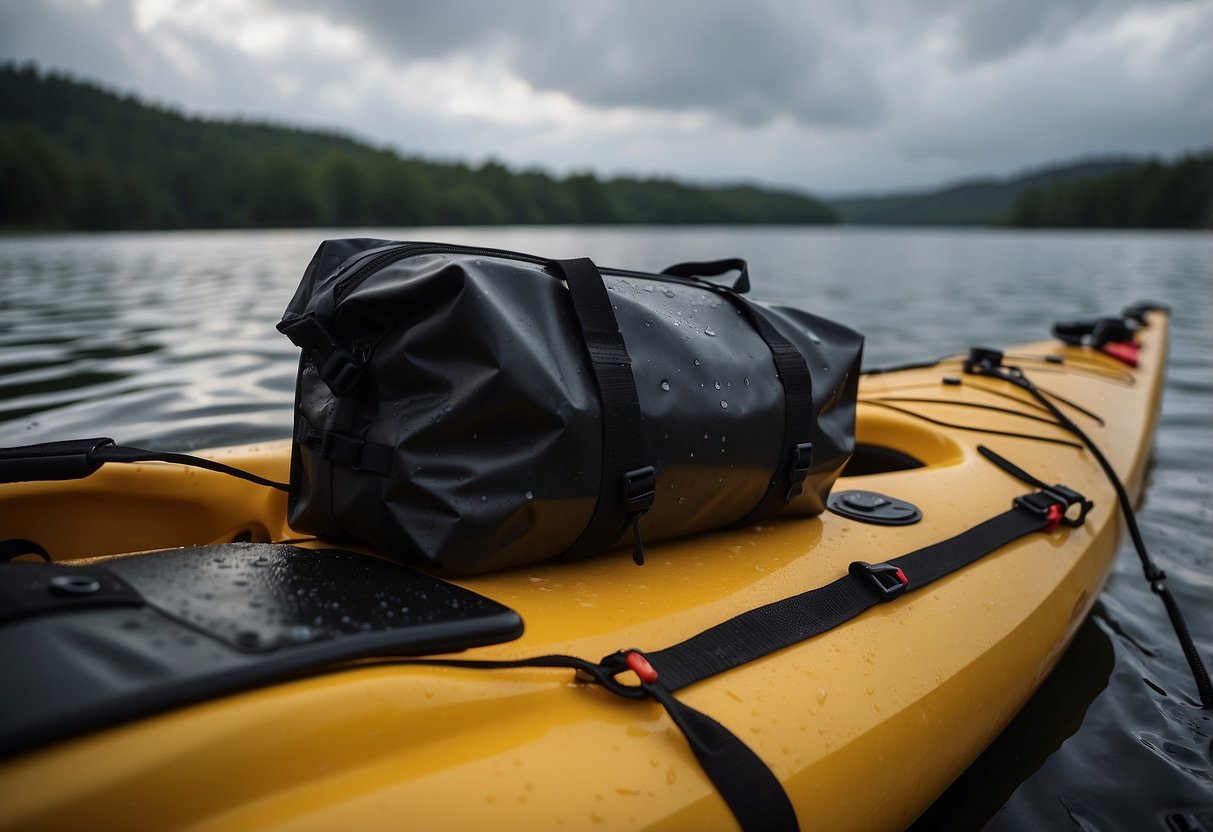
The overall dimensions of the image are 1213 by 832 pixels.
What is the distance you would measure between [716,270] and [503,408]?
0.92 metres

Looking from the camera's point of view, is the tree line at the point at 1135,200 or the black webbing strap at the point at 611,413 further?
the tree line at the point at 1135,200

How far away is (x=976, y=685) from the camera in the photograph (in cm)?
166

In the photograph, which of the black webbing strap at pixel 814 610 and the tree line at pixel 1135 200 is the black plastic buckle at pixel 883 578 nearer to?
the black webbing strap at pixel 814 610

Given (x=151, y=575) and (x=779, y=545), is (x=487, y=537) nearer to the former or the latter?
(x=151, y=575)

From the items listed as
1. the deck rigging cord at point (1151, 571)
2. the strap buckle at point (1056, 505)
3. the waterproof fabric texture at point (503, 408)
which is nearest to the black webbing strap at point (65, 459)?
the waterproof fabric texture at point (503, 408)

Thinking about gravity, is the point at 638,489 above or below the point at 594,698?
above

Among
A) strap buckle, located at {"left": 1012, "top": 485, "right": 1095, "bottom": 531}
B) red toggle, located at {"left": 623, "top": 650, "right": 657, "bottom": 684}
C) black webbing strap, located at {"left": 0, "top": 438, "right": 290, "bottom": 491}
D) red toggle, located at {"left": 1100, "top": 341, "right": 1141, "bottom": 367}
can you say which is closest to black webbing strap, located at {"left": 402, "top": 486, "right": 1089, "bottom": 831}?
red toggle, located at {"left": 623, "top": 650, "right": 657, "bottom": 684}

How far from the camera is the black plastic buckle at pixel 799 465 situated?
1743mm

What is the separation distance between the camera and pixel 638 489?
143 centimetres

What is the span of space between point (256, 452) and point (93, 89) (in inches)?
3942

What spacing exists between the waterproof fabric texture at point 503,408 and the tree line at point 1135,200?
236ft

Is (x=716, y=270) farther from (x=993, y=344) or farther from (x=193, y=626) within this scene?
(x=993, y=344)

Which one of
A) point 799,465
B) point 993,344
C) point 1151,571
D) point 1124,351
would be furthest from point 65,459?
point 993,344

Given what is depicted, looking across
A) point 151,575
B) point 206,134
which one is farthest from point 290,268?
point 206,134
